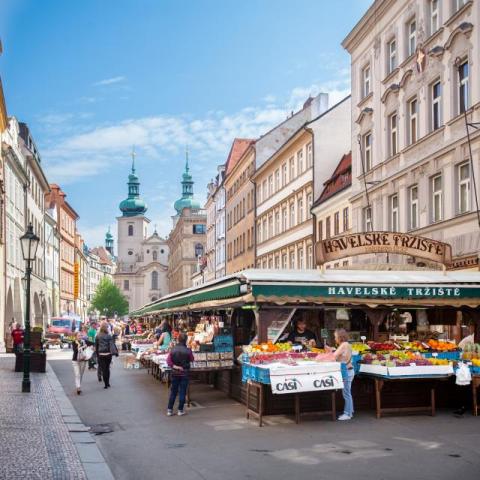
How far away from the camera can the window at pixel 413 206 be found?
95.5ft

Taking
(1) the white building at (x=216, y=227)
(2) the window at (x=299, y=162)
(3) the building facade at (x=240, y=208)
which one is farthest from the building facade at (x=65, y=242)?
(2) the window at (x=299, y=162)

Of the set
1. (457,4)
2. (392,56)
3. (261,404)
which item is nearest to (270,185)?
(392,56)

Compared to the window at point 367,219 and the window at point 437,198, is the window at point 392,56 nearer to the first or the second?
the window at point 367,219

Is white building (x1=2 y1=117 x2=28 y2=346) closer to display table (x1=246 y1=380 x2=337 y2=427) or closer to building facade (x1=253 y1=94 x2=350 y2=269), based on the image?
building facade (x1=253 y1=94 x2=350 y2=269)

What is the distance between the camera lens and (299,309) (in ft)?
57.4

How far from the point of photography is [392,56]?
105ft

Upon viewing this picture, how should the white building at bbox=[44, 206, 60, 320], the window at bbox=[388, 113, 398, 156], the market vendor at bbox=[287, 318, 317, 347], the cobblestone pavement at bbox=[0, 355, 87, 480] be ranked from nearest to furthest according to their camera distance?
the cobblestone pavement at bbox=[0, 355, 87, 480], the market vendor at bbox=[287, 318, 317, 347], the window at bbox=[388, 113, 398, 156], the white building at bbox=[44, 206, 60, 320]

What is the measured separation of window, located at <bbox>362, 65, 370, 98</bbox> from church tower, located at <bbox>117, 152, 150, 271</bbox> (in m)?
144

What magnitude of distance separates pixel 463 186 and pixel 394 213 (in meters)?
6.50

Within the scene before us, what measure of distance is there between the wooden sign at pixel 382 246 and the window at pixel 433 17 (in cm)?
1157

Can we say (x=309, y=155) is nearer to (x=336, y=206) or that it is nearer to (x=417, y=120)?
(x=336, y=206)

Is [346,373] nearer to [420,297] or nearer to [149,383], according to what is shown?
[420,297]

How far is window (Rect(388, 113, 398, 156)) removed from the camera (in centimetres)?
3147

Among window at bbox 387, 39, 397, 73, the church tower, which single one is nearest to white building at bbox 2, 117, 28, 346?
window at bbox 387, 39, 397, 73
